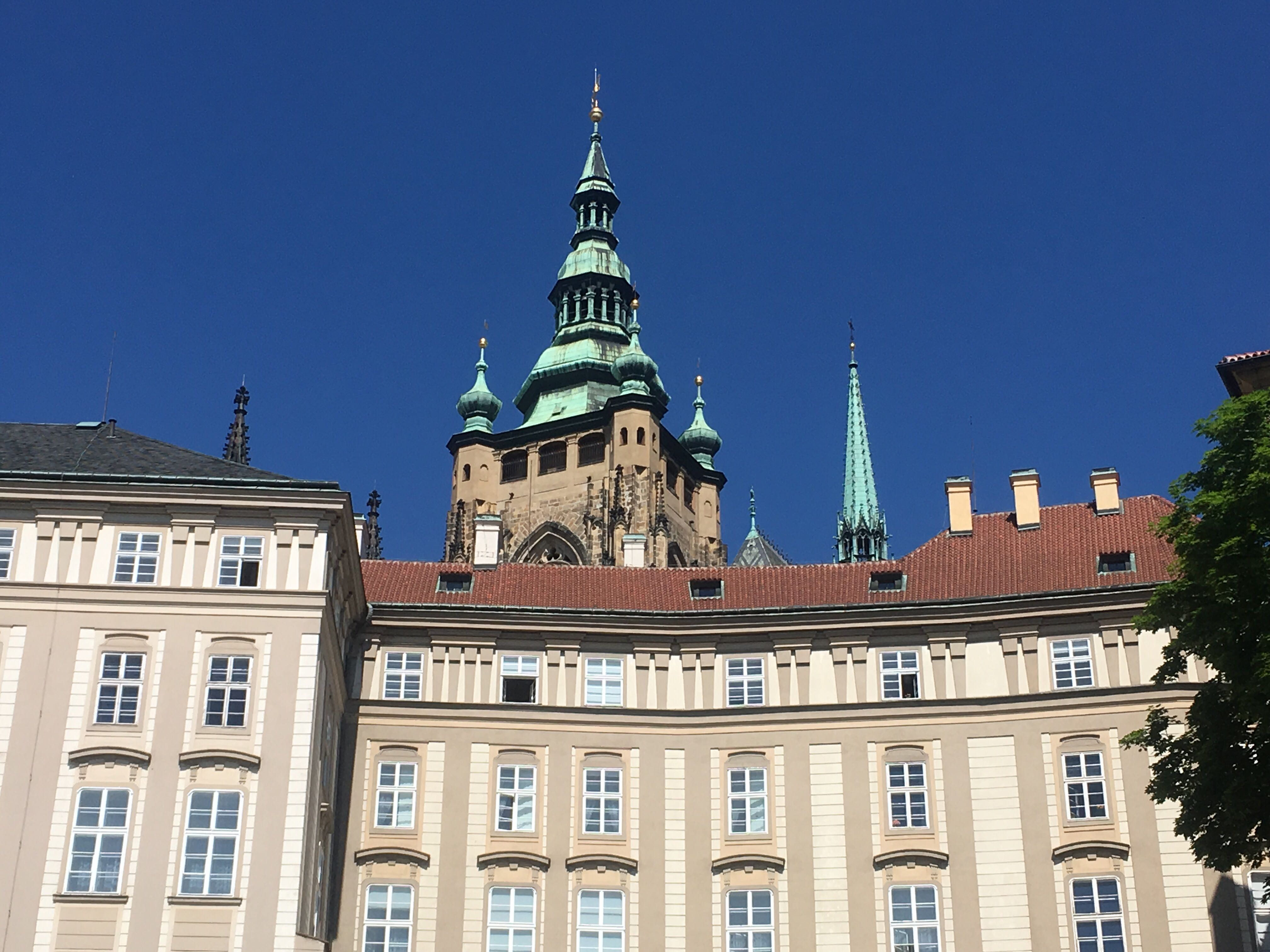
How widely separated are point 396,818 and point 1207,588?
23144 mm

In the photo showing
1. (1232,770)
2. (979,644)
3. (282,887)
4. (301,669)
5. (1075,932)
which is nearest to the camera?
(1232,770)

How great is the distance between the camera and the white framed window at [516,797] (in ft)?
163

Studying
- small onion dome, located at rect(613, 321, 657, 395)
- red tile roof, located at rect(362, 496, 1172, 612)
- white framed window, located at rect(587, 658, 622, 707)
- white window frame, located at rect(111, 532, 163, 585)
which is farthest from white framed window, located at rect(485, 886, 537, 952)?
small onion dome, located at rect(613, 321, 657, 395)

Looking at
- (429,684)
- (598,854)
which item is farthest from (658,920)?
(429,684)

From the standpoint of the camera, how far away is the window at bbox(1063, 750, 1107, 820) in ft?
159

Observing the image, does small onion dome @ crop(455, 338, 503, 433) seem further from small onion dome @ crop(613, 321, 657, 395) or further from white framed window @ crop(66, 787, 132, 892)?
white framed window @ crop(66, 787, 132, 892)

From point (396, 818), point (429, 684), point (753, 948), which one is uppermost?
point (429, 684)

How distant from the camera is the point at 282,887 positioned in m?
40.2

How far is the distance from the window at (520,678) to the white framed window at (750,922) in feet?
26.1

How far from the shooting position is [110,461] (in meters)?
45.8

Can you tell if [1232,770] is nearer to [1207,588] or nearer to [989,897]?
[1207,588]

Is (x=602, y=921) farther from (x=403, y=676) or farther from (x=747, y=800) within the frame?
(x=403, y=676)

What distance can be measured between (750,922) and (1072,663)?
11.3 m

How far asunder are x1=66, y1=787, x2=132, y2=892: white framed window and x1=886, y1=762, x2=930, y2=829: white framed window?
20225 millimetres
